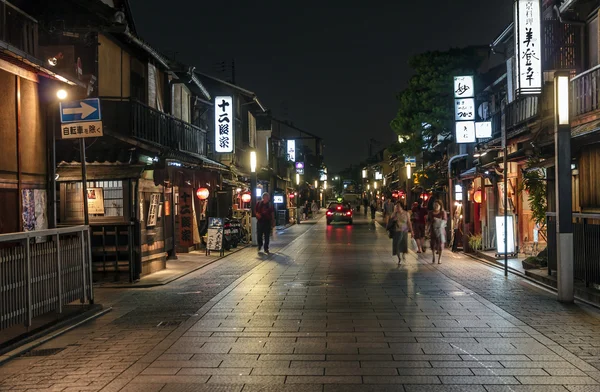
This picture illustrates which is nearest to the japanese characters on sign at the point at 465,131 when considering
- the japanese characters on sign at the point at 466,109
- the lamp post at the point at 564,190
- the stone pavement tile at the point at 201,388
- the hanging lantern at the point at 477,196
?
the japanese characters on sign at the point at 466,109

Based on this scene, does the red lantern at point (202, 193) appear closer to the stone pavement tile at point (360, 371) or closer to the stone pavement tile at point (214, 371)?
the stone pavement tile at point (214, 371)

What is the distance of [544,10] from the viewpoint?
52.1 feet

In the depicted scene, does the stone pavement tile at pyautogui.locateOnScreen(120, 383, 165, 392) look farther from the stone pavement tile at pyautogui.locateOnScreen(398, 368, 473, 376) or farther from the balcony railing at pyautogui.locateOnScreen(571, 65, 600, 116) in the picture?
the balcony railing at pyautogui.locateOnScreen(571, 65, 600, 116)

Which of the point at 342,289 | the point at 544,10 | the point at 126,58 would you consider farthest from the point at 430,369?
the point at 126,58

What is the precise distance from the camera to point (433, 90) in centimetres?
3188

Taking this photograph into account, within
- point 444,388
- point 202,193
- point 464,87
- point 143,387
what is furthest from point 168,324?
point 464,87

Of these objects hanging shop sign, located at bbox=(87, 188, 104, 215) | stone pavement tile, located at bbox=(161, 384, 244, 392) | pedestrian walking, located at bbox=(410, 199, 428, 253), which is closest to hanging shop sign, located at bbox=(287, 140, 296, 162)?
pedestrian walking, located at bbox=(410, 199, 428, 253)

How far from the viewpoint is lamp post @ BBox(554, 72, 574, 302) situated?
10.9 metres

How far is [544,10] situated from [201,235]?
16145 mm

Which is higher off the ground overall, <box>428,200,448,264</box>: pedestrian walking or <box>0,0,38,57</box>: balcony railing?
<box>0,0,38,57</box>: balcony railing

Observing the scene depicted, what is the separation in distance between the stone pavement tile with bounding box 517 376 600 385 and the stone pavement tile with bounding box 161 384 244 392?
3224mm

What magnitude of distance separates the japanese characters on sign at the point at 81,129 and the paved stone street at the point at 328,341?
3.60 meters

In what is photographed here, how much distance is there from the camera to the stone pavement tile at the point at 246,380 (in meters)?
6.39

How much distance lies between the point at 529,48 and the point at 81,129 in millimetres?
11392
